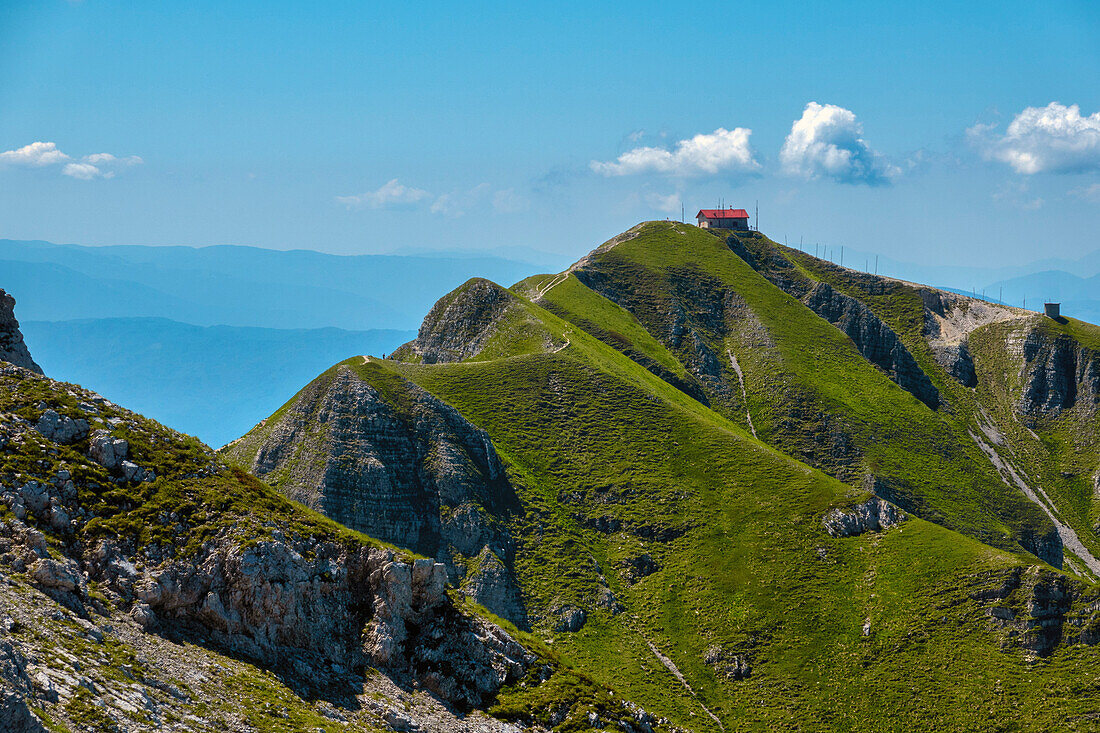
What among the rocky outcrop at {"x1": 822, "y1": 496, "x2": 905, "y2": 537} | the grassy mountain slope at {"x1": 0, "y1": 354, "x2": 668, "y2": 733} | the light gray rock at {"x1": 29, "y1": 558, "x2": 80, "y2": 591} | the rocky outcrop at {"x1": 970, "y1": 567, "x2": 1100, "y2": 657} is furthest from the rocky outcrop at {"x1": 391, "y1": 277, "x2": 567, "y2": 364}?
the light gray rock at {"x1": 29, "y1": 558, "x2": 80, "y2": 591}

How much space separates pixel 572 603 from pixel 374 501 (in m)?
29.0

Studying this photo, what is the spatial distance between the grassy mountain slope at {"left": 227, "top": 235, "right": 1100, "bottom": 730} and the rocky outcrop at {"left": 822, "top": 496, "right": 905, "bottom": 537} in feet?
4.19

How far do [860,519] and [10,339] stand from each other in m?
106

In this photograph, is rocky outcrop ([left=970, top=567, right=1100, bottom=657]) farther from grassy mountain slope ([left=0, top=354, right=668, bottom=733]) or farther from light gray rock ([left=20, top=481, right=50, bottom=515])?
light gray rock ([left=20, top=481, right=50, bottom=515])

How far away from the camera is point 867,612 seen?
111312mm

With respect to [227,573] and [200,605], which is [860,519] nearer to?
[227,573]

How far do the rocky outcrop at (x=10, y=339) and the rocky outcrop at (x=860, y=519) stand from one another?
10150cm

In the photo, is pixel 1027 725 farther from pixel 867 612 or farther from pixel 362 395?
pixel 362 395

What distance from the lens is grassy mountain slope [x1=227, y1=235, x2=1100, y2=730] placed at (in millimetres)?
100188

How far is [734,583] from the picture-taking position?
119 metres

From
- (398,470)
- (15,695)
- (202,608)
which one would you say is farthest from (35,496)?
(398,470)

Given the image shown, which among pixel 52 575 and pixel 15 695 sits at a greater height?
pixel 52 575

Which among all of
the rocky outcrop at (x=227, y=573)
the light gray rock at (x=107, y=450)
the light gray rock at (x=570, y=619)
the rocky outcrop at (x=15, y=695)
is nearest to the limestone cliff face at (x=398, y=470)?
the light gray rock at (x=570, y=619)

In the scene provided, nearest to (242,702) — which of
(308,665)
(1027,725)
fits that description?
(308,665)
